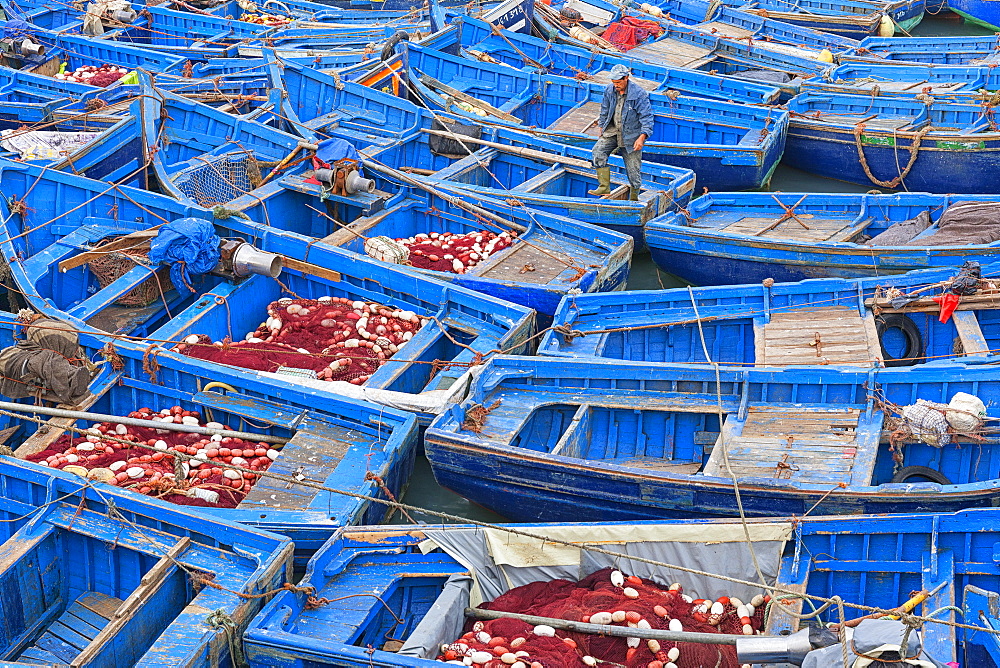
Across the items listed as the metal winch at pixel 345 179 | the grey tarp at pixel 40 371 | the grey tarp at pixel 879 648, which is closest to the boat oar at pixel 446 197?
the metal winch at pixel 345 179

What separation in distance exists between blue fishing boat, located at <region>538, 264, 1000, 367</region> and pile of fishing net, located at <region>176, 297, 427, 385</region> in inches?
70.3

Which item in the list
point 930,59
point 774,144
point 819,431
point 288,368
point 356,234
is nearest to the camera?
point 819,431

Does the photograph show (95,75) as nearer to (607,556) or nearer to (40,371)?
(40,371)

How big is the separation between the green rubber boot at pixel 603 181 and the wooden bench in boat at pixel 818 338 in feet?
12.1

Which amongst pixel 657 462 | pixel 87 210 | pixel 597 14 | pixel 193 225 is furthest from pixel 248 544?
pixel 597 14

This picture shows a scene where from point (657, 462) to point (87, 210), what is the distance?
314 inches

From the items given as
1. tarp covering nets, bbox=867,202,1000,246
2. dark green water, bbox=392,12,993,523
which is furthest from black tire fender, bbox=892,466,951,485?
tarp covering nets, bbox=867,202,1000,246

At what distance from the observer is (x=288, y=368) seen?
1174 cm

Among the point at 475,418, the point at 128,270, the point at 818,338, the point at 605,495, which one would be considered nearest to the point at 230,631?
the point at 475,418

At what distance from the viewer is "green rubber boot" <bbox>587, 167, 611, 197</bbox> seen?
1512cm

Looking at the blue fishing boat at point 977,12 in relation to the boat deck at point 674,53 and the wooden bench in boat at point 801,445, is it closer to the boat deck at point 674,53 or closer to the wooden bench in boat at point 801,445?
the boat deck at point 674,53

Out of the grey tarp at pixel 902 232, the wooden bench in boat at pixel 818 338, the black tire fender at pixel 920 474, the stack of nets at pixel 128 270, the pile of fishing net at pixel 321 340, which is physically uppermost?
the grey tarp at pixel 902 232

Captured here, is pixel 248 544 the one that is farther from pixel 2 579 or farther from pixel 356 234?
pixel 356 234

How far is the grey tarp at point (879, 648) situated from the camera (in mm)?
7406
